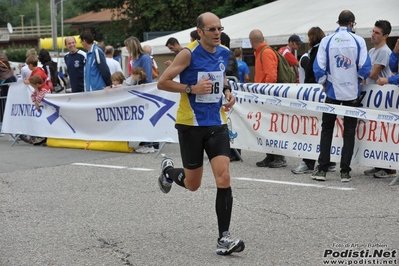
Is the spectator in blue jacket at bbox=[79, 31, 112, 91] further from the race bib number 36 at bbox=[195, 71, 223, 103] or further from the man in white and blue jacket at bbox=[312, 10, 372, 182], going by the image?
the race bib number 36 at bbox=[195, 71, 223, 103]

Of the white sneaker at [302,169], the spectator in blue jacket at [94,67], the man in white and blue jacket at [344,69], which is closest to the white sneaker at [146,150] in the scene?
the spectator in blue jacket at [94,67]

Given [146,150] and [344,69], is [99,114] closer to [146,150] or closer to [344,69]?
[146,150]

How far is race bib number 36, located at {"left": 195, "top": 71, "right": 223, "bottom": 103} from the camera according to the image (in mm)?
6277

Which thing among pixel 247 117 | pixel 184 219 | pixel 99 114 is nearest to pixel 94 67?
pixel 99 114

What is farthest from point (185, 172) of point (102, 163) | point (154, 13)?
point (154, 13)

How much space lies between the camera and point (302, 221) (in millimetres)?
7129

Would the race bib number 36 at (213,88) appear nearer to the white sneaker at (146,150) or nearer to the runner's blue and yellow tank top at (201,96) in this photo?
the runner's blue and yellow tank top at (201,96)

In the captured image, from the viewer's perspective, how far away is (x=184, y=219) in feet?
24.2

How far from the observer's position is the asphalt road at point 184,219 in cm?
599

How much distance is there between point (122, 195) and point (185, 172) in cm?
241

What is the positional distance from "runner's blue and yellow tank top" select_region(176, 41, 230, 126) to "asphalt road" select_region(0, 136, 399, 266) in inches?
41.5

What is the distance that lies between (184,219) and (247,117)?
398cm

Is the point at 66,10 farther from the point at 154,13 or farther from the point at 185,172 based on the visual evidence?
the point at 185,172

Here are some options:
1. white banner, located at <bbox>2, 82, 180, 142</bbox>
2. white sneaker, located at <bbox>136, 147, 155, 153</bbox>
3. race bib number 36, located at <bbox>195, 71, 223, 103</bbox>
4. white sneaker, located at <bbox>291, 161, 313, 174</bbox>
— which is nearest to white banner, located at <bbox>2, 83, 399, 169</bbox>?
Result: white banner, located at <bbox>2, 82, 180, 142</bbox>
